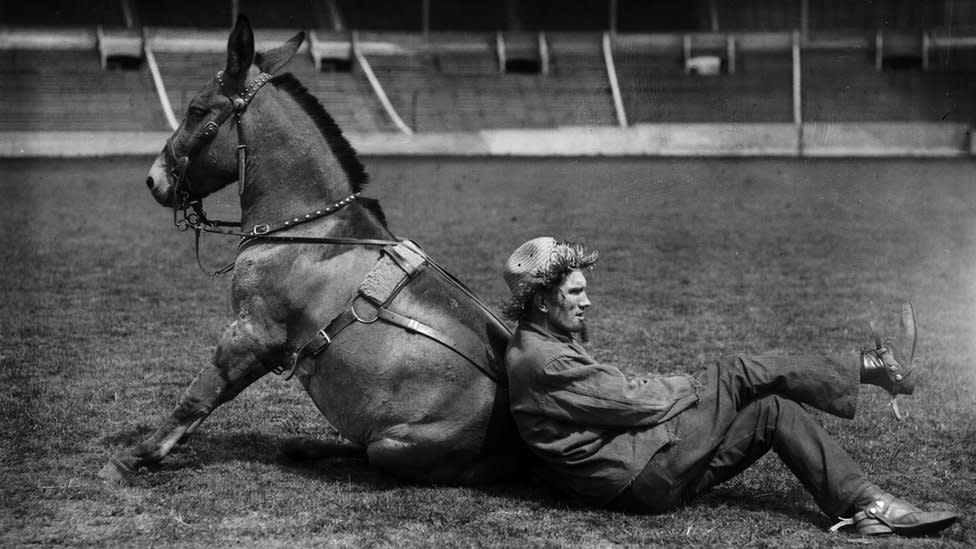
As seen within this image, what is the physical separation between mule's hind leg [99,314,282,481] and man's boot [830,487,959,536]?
3279 mm

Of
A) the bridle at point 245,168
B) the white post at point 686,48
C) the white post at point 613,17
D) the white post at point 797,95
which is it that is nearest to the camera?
the bridle at point 245,168

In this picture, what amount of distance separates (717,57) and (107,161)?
23.3 meters

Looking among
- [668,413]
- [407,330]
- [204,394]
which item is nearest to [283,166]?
[407,330]

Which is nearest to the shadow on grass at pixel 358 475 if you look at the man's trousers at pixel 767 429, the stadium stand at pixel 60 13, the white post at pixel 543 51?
the man's trousers at pixel 767 429

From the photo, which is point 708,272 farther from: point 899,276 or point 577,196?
point 577,196

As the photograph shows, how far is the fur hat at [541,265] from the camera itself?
5.65m

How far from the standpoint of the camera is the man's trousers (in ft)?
17.9

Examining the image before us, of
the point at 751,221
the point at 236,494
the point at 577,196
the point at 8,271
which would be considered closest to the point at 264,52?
the point at 236,494

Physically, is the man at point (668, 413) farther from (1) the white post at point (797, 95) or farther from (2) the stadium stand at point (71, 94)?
(2) the stadium stand at point (71, 94)

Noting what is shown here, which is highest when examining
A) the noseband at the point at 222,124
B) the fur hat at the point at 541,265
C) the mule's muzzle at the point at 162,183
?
the noseband at the point at 222,124

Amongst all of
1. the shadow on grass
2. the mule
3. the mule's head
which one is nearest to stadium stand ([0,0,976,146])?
the shadow on grass

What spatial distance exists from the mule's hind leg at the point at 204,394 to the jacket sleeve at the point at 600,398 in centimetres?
176

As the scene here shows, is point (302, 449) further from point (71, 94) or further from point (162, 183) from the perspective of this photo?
point (71, 94)

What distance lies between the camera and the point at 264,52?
6645mm
